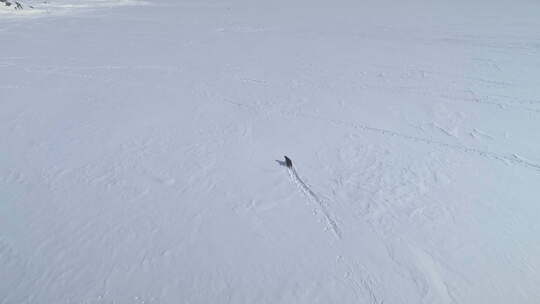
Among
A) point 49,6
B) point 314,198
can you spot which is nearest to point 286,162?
point 314,198

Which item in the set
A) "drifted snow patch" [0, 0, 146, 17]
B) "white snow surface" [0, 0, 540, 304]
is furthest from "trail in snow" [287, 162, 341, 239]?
"drifted snow patch" [0, 0, 146, 17]

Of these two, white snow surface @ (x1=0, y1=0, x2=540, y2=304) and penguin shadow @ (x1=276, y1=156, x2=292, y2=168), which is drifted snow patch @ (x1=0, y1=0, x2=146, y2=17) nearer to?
white snow surface @ (x1=0, y1=0, x2=540, y2=304)

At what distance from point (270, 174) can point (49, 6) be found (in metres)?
20.1

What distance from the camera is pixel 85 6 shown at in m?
22.2

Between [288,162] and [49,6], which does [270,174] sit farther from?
[49,6]

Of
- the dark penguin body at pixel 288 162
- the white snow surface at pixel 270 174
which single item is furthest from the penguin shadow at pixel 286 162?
the white snow surface at pixel 270 174

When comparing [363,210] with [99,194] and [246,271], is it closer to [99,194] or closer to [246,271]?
[246,271]

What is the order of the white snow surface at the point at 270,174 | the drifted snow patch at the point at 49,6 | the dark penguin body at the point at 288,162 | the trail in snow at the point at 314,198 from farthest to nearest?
the drifted snow patch at the point at 49,6 → the dark penguin body at the point at 288,162 → the trail in snow at the point at 314,198 → the white snow surface at the point at 270,174

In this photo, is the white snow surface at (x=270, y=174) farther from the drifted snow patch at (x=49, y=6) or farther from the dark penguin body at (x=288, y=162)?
the drifted snow patch at (x=49, y=6)

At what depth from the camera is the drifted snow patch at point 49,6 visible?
1883cm

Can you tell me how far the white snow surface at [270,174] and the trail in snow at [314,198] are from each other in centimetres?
2

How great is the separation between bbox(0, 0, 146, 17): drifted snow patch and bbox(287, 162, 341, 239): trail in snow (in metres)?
17.5

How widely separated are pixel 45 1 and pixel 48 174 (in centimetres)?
2058

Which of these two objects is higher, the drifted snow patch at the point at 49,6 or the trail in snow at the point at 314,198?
the trail in snow at the point at 314,198
